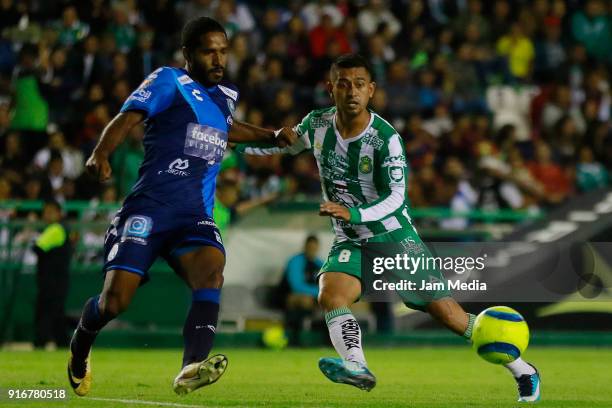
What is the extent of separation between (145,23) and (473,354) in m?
7.53

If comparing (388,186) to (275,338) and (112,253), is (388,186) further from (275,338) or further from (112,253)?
(275,338)

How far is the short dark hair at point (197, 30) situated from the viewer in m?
8.27

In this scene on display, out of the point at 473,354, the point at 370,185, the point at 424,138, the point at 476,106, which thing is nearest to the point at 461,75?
the point at 476,106

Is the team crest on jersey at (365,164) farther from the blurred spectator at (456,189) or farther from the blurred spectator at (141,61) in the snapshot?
the blurred spectator at (141,61)

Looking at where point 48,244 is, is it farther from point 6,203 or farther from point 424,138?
point 424,138

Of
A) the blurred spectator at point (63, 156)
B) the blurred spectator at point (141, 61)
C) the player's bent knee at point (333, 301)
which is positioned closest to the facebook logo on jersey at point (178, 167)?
the player's bent knee at point (333, 301)

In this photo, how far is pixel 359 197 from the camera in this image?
8883 millimetres

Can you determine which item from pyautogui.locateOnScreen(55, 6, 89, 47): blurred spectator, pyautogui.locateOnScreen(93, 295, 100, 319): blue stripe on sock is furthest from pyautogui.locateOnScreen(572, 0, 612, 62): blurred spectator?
pyautogui.locateOnScreen(93, 295, 100, 319): blue stripe on sock

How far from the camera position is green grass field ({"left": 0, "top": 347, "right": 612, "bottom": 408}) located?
28.9 ft

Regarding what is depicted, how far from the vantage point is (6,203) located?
15617 mm

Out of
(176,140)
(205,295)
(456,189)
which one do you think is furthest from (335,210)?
(456,189)

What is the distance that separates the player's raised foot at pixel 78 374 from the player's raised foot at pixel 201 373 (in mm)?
1161

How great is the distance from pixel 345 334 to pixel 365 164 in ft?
3.93

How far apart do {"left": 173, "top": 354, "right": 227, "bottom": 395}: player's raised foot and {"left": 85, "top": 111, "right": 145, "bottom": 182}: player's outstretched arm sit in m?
1.26
